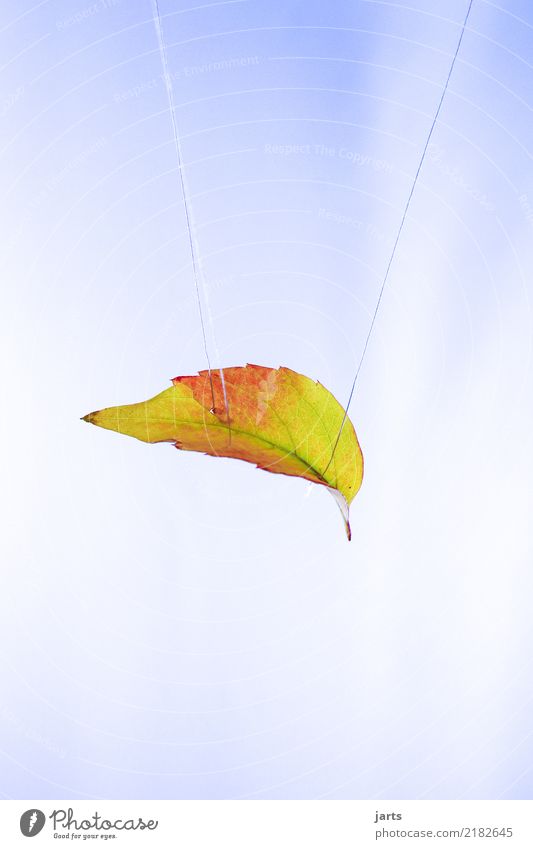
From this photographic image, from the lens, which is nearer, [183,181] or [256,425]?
[256,425]

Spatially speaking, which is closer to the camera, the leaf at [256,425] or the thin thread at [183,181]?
the leaf at [256,425]

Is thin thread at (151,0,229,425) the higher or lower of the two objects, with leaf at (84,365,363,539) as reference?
higher

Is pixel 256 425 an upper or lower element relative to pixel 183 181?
lower

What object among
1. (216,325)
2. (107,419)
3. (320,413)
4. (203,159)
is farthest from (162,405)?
(203,159)

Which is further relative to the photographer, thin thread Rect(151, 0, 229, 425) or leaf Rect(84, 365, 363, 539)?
thin thread Rect(151, 0, 229, 425)

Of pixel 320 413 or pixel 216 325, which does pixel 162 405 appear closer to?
pixel 320 413

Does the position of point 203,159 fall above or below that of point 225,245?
above

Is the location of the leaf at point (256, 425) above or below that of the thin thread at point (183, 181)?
below
